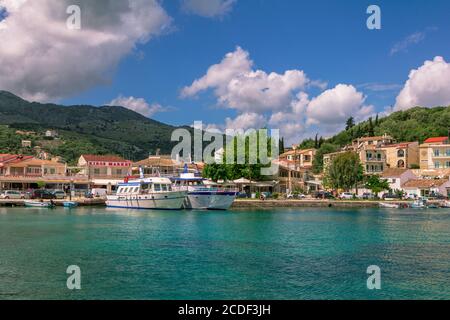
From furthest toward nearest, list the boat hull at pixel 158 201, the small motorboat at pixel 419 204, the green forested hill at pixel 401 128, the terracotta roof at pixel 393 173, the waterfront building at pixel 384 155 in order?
the green forested hill at pixel 401 128, the waterfront building at pixel 384 155, the terracotta roof at pixel 393 173, the small motorboat at pixel 419 204, the boat hull at pixel 158 201

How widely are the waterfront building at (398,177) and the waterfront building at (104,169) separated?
164 feet

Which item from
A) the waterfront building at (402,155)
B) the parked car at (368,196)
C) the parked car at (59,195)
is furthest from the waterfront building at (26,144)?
the parked car at (368,196)

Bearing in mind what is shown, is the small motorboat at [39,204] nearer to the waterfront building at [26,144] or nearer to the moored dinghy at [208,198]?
the moored dinghy at [208,198]

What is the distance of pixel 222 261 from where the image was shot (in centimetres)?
2469

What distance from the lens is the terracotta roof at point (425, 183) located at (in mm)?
85875

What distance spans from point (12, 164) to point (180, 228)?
5902 cm

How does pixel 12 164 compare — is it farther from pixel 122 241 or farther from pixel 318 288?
pixel 318 288

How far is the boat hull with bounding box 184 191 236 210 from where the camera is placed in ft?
210

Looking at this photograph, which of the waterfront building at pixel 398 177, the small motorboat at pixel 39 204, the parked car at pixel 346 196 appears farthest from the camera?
the waterfront building at pixel 398 177

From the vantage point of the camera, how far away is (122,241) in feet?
104

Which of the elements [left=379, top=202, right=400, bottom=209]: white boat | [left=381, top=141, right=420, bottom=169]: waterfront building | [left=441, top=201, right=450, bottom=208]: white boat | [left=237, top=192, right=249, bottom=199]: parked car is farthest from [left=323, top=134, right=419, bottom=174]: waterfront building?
[left=237, top=192, right=249, bottom=199]: parked car

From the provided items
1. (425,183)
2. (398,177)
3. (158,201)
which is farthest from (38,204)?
(425,183)

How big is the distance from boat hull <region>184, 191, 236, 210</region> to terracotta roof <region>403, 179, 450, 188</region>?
40.9m
